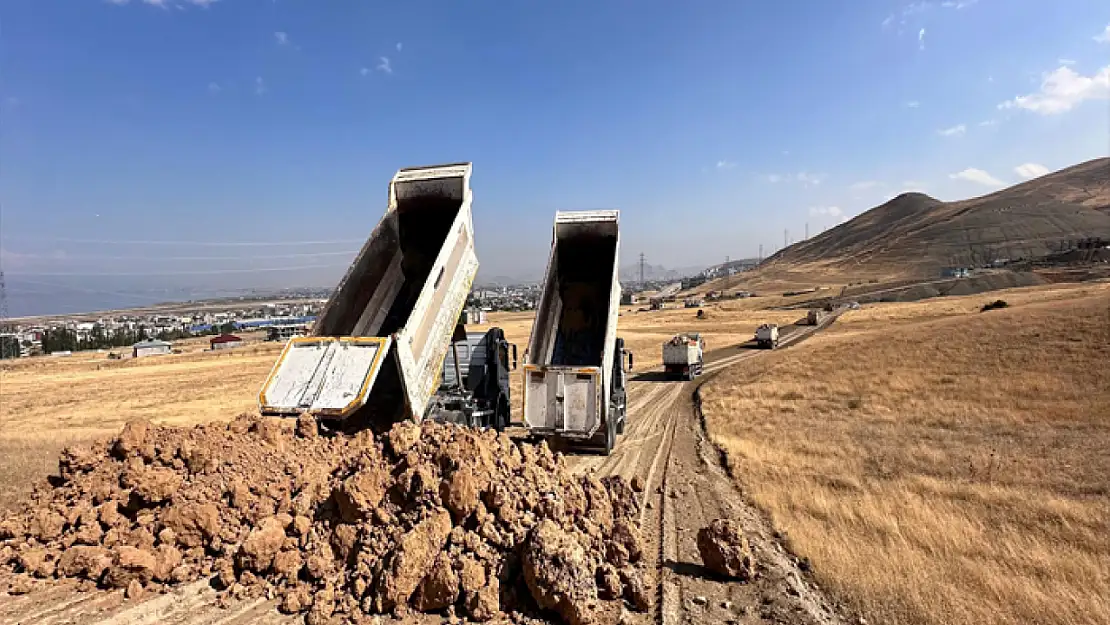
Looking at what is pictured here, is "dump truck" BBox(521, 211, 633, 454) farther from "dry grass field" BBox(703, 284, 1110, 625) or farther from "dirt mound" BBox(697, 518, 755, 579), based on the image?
"dirt mound" BBox(697, 518, 755, 579)

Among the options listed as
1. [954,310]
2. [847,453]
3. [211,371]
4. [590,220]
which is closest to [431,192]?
[590,220]

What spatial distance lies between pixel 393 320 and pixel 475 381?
2.00 m

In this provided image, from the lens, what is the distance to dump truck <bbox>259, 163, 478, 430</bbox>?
22.8 feet

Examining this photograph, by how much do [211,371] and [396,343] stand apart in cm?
2946

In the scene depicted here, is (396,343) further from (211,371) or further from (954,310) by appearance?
(954,310)

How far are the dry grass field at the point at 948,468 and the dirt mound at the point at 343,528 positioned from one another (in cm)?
257

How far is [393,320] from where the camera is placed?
10.3 meters

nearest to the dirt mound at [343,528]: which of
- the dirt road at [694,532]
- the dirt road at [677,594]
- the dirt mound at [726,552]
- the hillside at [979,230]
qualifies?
the dirt road at [677,594]

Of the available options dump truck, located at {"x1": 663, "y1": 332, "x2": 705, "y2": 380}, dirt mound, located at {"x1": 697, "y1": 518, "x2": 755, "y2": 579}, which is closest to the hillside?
dump truck, located at {"x1": 663, "y1": 332, "x2": 705, "y2": 380}

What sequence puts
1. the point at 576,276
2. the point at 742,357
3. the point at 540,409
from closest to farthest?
1. the point at 540,409
2. the point at 576,276
3. the point at 742,357

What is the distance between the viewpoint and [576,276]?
40.9 ft

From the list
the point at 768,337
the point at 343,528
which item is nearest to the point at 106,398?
the point at 343,528

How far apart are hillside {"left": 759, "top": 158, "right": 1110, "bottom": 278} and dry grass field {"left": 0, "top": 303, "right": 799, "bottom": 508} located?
8929cm

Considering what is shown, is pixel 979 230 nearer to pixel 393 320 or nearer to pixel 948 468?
pixel 948 468
